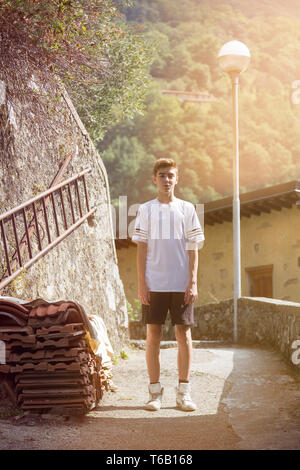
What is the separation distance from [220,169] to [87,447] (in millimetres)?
35855

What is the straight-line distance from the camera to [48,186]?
23.8 feet

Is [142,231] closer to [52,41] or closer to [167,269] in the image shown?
[167,269]

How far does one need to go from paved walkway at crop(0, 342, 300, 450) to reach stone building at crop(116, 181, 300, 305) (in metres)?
6.48

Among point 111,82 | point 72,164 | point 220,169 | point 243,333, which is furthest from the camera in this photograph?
point 220,169

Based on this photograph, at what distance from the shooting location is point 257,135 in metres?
41.9

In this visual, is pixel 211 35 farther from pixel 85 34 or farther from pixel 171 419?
pixel 171 419

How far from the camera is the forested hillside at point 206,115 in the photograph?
36875 millimetres

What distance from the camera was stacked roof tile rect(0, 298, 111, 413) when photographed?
440 centimetres

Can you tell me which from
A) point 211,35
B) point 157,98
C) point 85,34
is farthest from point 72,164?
point 211,35

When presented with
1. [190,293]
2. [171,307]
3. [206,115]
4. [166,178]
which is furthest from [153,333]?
[206,115]

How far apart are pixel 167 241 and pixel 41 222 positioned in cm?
264

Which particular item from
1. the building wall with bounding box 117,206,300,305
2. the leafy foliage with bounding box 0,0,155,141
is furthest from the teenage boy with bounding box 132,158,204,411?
the building wall with bounding box 117,206,300,305

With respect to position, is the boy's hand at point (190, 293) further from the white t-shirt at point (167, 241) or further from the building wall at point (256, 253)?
the building wall at point (256, 253)

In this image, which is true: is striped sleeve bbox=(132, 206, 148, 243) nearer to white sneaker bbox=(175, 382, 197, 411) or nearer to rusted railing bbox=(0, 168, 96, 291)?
white sneaker bbox=(175, 382, 197, 411)
